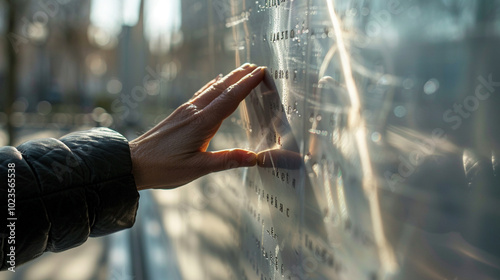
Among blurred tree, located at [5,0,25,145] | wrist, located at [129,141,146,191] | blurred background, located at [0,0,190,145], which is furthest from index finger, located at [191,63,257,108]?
blurred tree, located at [5,0,25,145]

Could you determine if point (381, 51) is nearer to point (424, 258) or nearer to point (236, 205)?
point (424, 258)

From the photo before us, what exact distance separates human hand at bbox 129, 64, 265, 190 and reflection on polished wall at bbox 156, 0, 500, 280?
0.20 ft

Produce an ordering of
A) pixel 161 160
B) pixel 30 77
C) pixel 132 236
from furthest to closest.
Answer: pixel 30 77 < pixel 132 236 < pixel 161 160

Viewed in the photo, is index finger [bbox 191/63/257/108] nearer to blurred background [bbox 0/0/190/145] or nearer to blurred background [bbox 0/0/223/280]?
blurred background [bbox 0/0/223/280]

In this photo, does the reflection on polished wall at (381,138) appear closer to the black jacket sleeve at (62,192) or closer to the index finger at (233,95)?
the index finger at (233,95)

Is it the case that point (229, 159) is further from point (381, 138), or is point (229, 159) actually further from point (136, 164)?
point (381, 138)

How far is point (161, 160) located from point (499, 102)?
0.54 meters

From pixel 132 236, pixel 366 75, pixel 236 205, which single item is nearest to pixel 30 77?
pixel 132 236

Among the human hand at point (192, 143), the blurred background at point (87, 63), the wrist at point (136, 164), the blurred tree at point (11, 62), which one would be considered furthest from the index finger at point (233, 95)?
the blurred tree at point (11, 62)

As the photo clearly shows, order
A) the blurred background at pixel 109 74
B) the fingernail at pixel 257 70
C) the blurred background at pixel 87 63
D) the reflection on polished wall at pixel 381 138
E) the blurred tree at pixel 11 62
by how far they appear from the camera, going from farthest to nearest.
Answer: the blurred tree at pixel 11 62 → the blurred background at pixel 87 63 → the blurred background at pixel 109 74 → the fingernail at pixel 257 70 → the reflection on polished wall at pixel 381 138

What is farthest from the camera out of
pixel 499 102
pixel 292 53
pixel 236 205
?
pixel 236 205

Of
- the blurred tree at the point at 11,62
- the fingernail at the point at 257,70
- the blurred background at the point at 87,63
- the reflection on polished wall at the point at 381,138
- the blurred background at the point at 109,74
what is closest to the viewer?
the reflection on polished wall at the point at 381,138

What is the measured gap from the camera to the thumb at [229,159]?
0.72 meters

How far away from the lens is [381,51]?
0.34 m
